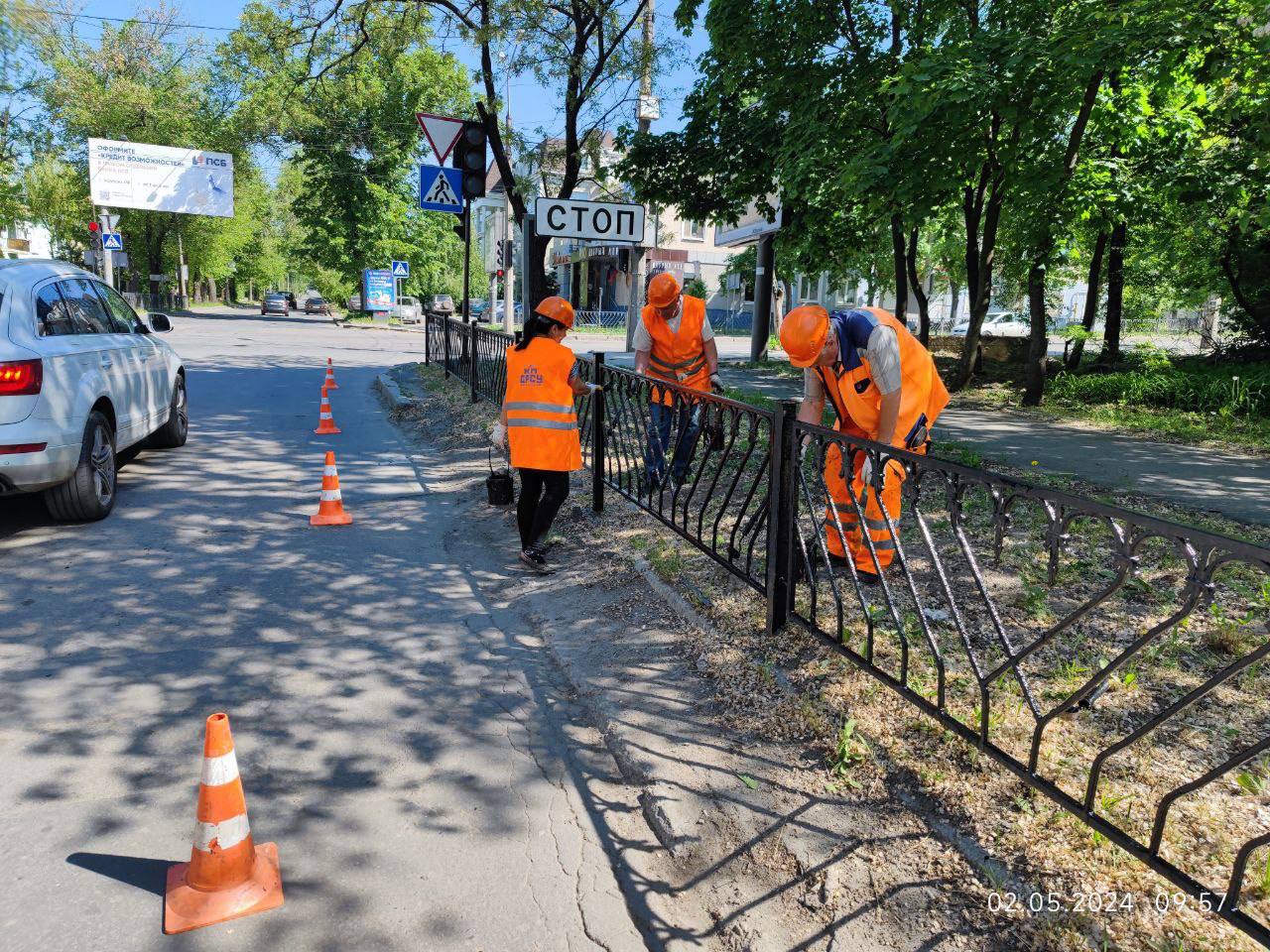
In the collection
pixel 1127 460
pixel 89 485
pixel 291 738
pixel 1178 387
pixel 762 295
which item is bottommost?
pixel 291 738

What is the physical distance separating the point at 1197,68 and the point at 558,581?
959 cm

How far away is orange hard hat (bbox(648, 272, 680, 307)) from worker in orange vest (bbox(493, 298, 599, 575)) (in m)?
0.97

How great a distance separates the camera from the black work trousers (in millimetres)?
5273

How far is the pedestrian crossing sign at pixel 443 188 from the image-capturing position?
10148mm

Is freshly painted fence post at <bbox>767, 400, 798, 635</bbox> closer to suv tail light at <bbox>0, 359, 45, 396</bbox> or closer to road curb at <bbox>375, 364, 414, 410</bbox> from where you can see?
suv tail light at <bbox>0, 359, 45, 396</bbox>

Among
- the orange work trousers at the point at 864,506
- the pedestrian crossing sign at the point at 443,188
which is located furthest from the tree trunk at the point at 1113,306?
the orange work trousers at the point at 864,506

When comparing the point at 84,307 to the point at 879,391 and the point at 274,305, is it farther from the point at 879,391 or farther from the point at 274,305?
the point at 274,305

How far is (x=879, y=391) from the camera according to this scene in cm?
403

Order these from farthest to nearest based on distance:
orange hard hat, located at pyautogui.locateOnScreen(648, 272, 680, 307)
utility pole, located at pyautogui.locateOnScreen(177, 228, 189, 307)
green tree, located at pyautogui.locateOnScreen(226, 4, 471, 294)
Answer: utility pole, located at pyautogui.locateOnScreen(177, 228, 189, 307)
green tree, located at pyautogui.locateOnScreen(226, 4, 471, 294)
orange hard hat, located at pyautogui.locateOnScreen(648, 272, 680, 307)

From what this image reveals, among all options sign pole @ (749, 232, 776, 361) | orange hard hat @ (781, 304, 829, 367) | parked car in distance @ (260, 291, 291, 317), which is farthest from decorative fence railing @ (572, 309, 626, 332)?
orange hard hat @ (781, 304, 829, 367)

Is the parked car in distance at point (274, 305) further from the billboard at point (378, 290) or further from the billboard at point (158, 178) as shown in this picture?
the billboard at point (158, 178)

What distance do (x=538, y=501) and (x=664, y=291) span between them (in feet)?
5.84

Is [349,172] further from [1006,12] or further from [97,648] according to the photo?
[97,648]

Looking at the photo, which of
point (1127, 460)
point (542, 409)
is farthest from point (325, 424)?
point (1127, 460)
